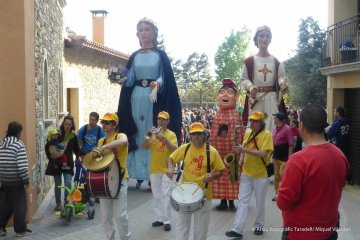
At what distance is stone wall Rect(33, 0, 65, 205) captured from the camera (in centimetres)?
833

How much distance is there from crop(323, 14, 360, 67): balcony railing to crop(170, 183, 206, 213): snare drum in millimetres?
7608

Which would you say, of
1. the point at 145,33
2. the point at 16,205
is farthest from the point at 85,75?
the point at 16,205

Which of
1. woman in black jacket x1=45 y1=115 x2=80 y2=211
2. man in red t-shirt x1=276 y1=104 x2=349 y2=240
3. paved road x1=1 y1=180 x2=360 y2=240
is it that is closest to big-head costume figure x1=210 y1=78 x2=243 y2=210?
paved road x1=1 y1=180 x2=360 y2=240

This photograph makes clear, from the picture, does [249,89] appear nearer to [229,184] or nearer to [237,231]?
[229,184]

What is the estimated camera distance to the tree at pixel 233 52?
59062 mm

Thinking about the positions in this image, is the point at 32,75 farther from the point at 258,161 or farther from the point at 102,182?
the point at 258,161

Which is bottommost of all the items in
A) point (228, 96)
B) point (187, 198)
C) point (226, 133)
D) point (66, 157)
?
point (187, 198)

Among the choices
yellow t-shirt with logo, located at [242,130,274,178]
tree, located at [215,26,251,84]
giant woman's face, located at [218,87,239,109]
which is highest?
tree, located at [215,26,251,84]

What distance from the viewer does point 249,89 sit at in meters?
8.16

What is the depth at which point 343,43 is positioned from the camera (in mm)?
11766

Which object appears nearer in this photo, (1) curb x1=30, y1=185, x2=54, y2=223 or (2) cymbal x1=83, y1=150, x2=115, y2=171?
(2) cymbal x1=83, y1=150, x2=115, y2=171

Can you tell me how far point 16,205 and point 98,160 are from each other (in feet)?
5.93

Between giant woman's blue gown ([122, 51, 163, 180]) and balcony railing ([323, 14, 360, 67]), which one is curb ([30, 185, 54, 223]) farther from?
balcony railing ([323, 14, 360, 67])

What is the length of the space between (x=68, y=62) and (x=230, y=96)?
884 centimetres
